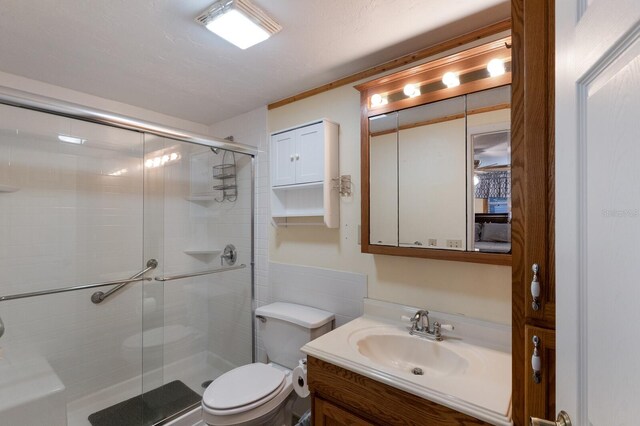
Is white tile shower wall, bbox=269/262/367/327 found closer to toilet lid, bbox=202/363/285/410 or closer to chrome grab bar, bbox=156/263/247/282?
chrome grab bar, bbox=156/263/247/282

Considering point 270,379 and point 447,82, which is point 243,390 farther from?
point 447,82

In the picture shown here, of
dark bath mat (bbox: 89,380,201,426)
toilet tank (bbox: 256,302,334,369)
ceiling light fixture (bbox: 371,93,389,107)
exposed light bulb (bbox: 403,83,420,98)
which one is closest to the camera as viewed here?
exposed light bulb (bbox: 403,83,420,98)

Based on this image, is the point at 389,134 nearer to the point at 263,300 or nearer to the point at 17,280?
the point at 263,300

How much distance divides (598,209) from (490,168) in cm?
99

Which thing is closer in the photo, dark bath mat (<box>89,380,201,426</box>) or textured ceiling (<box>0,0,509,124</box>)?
textured ceiling (<box>0,0,509,124</box>)

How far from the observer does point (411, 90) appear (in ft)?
5.24

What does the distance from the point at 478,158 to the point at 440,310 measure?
2.53ft

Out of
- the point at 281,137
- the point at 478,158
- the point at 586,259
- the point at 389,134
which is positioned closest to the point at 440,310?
the point at 478,158

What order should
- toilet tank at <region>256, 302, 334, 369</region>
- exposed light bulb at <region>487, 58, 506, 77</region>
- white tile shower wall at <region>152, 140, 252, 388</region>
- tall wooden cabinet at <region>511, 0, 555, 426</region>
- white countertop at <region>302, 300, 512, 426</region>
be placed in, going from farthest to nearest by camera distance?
white tile shower wall at <region>152, 140, 252, 388</region>, toilet tank at <region>256, 302, 334, 369</region>, exposed light bulb at <region>487, 58, 506, 77</region>, white countertop at <region>302, 300, 512, 426</region>, tall wooden cabinet at <region>511, 0, 555, 426</region>

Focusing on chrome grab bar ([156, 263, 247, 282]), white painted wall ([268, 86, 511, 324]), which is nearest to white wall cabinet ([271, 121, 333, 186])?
white painted wall ([268, 86, 511, 324])

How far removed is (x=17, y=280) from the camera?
183cm

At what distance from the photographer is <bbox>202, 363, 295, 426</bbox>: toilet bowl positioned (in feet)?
4.77

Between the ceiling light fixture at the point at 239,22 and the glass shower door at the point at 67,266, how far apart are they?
3.75 ft

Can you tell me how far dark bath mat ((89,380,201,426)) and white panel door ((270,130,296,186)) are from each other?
162 centimetres
